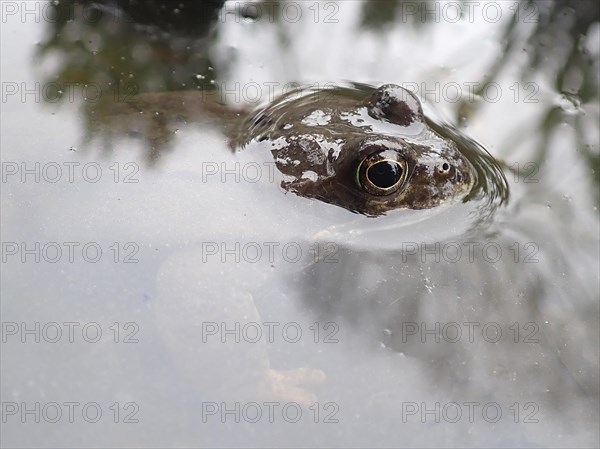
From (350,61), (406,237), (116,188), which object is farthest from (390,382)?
(350,61)

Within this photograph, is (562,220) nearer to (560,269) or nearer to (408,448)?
(560,269)

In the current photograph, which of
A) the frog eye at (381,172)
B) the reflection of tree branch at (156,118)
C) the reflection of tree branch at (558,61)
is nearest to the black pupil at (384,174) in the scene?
the frog eye at (381,172)

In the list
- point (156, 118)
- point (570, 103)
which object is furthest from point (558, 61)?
point (156, 118)

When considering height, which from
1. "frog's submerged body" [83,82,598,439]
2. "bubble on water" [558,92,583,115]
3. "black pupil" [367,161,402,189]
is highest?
"bubble on water" [558,92,583,115]

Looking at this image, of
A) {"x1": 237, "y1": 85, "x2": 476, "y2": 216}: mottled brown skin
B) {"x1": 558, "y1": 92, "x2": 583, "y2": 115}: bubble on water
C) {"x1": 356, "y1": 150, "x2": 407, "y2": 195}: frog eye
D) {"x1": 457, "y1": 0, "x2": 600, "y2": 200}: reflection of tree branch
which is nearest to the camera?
{"x1": 356, "y1": 150, "x2": 407, "y2": 195}: frog eye

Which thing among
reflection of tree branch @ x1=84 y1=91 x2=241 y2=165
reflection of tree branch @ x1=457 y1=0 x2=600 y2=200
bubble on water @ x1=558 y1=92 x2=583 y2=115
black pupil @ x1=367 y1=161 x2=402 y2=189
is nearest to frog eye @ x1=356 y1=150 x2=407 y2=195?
black pupil @ x1=367 y1=161 x2=402 y2=189

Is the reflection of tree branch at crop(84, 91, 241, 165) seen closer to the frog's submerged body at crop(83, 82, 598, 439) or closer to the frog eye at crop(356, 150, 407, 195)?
the frog's submerged body at crop(83, 82, 598, 439)
